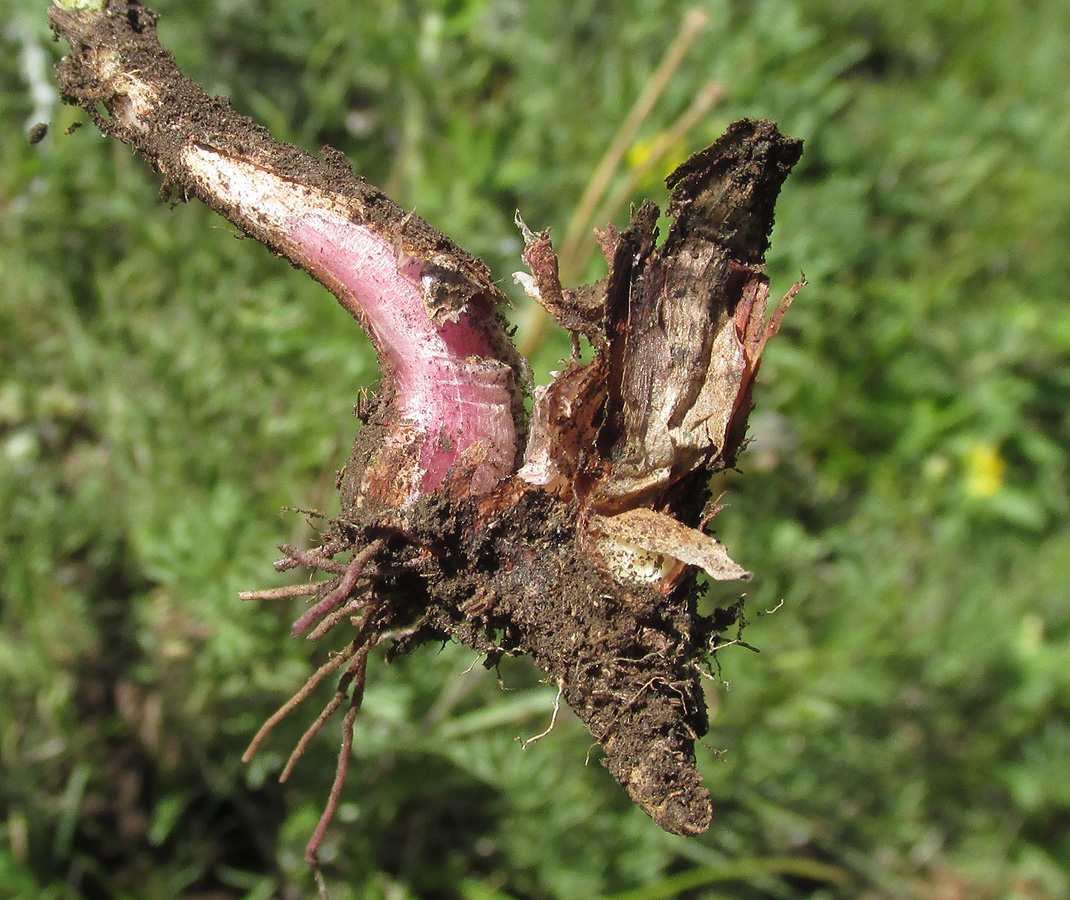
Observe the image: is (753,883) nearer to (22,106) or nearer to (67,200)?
(67,200)

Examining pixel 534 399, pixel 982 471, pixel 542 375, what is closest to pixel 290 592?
pixel 534 399

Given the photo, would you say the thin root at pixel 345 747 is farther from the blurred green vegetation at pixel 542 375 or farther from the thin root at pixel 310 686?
the blurred green vegetation at pixel 542 375

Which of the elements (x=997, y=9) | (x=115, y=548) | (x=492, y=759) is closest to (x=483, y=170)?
(x=115, y=548)

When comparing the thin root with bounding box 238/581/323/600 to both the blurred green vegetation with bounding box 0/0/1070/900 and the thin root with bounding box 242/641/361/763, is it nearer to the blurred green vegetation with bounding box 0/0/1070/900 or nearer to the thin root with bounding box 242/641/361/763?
the thin root with bounding box 242/641/361/763

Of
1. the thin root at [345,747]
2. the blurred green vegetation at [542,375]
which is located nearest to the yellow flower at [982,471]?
the blurred green vegetation at [542,375]

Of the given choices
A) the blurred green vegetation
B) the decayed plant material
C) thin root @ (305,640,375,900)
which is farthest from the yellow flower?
thin root @ (305,640,375,900)

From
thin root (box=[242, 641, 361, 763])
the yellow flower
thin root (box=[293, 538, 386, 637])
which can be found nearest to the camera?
thin root (box=[293, 538, 386, 637])

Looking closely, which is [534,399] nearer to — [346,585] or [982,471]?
[346,585]
